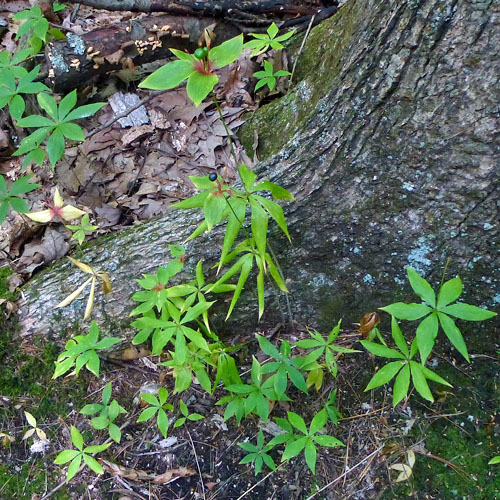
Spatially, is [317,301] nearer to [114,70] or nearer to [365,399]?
[365,399]

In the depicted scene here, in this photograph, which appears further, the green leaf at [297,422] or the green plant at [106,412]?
the green plant at [106,412]

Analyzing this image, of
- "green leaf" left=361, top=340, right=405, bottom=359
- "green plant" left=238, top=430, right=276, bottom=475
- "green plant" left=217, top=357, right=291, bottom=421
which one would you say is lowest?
"green plant" left=238, top=430, right=276, bottom=475

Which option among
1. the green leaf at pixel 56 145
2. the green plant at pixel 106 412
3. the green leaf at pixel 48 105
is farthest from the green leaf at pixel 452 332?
the green leaf at pixel 48 105

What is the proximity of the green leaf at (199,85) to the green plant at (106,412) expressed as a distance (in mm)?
1496

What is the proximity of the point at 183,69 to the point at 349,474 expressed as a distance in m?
1.72

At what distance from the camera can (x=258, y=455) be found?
200 cm

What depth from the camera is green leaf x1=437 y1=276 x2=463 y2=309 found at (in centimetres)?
158

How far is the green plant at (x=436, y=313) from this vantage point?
5.00 ft

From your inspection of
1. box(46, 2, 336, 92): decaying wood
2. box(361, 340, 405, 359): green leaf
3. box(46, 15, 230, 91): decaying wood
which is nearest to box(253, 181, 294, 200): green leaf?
box(361, 340, 405, 359): green leaf

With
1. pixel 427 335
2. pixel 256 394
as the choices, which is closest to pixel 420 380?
pixel 427 335

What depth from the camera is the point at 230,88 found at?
3492mm

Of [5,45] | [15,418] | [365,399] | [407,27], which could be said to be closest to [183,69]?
[407,27]

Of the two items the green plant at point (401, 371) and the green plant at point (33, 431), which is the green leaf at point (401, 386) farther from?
the green plant at point (33, 431)

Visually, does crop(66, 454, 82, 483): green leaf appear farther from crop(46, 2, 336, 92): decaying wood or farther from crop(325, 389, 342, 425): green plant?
crop(46, 2, 336, 92): decaying wood
